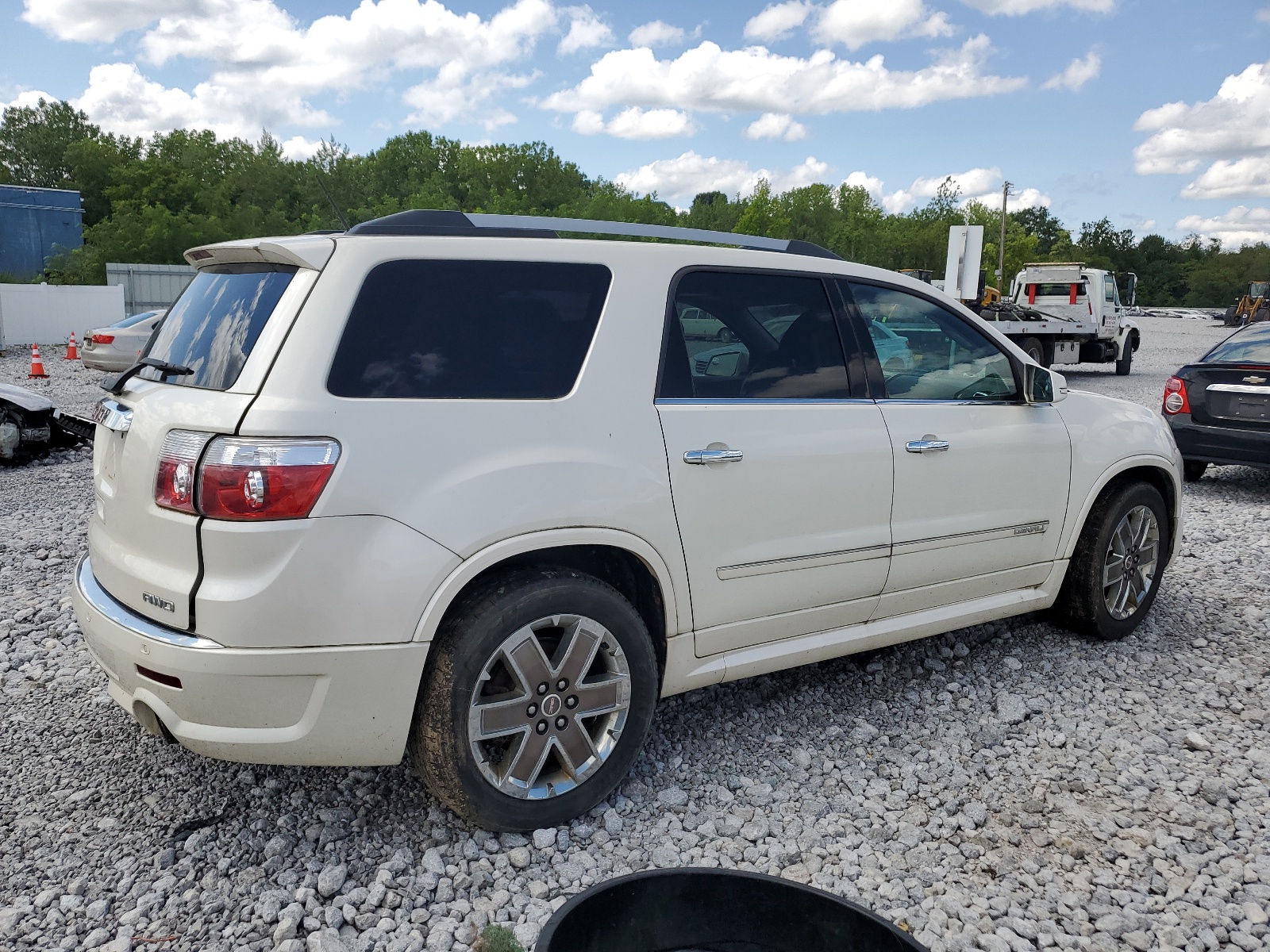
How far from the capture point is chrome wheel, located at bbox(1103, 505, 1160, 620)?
4.85 meters

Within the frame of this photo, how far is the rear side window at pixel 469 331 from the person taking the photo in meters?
2.82

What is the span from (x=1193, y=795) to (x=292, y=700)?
3002mm

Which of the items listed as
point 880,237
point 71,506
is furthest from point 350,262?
point 880,237

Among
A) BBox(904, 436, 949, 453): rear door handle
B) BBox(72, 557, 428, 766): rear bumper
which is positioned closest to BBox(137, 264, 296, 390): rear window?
BBox(72, 557, 428, 766): rear bumper

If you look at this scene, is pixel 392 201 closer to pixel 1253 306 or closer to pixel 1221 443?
pixel 1253 306

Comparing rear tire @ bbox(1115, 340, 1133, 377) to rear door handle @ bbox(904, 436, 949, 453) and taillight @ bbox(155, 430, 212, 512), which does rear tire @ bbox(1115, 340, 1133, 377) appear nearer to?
rear door handle @ bbox(904, 436, 949, 453)

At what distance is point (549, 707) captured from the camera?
10.0ft

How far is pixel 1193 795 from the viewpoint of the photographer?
3.47 meters

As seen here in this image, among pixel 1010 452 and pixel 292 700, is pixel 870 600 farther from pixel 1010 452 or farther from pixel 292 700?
pixel 292 700

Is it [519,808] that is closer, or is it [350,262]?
[350,262]

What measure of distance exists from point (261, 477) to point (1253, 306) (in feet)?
175

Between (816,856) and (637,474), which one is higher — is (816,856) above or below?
below

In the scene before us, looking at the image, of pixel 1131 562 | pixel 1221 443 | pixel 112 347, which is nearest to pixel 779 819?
pixel 1131 562

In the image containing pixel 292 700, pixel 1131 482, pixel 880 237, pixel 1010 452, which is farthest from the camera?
pixel 880 237
